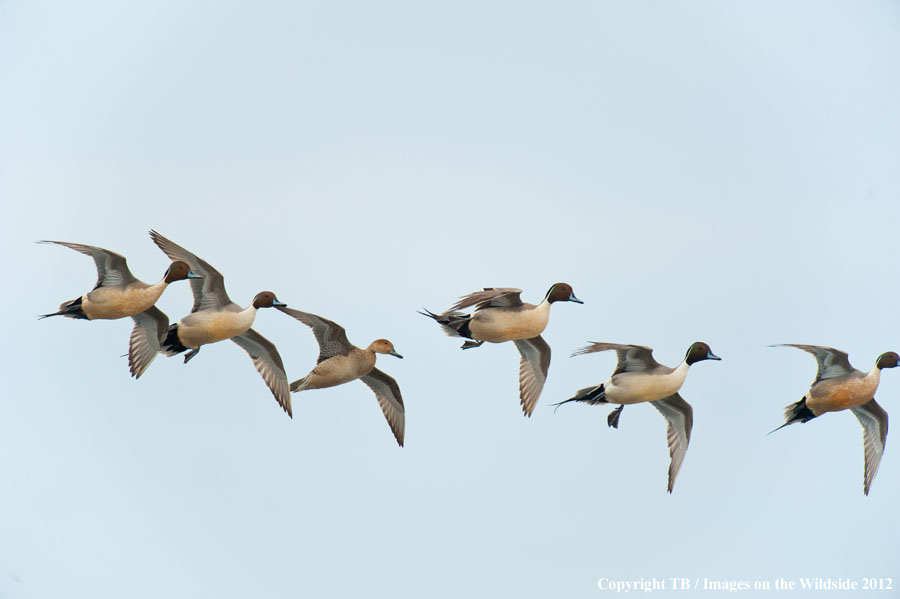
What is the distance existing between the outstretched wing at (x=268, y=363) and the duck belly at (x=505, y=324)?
256 cm

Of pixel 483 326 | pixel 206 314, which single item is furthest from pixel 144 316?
pixel 483 326

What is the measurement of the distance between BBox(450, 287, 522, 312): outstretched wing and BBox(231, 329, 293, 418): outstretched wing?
8.05 ft

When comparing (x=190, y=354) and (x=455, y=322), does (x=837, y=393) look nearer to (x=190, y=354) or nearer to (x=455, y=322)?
(x=455, y=322)

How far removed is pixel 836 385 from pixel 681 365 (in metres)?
1.99

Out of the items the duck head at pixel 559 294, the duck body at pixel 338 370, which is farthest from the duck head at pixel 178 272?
the duck head at pixel 559 294

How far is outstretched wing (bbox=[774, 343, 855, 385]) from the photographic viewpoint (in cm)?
1906

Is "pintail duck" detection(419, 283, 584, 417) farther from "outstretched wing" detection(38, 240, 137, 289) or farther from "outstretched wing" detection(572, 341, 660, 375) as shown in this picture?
"outstretched wing" detection(38, 240, 137, 289)

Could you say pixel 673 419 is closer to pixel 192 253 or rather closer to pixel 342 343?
pixel 342 343

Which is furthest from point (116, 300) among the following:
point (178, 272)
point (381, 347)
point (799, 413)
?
point (799, 413)

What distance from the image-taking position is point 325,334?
61.2ft

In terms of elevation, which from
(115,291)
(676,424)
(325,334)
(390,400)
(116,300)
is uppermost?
(115,291)

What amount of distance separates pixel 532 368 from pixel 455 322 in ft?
6.04

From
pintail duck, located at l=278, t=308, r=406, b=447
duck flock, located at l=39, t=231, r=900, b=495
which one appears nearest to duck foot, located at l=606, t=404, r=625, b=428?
duck flock, located at l=39, t=231, r=900, b=495

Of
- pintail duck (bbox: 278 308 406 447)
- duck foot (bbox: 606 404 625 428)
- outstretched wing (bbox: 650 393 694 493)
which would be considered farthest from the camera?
outstretched wing (bbox: 650 393 694 493)
